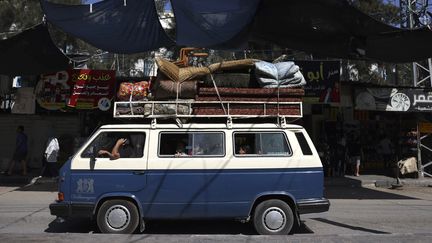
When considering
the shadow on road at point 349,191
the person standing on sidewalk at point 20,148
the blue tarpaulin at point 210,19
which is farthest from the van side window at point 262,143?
the person standing on sidewalk at point 20,148

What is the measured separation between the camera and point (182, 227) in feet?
29.3

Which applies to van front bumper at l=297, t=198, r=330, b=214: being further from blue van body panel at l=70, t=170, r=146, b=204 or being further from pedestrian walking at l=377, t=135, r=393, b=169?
pedestrian walking at l=377, t=135, r=393, b=169

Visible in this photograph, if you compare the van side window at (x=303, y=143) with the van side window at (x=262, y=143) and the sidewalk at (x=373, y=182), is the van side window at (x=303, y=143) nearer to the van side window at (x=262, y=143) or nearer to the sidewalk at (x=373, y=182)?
the van side window at (x=262, y=143)

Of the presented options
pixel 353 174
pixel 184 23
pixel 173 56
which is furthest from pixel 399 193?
pixel 173 56

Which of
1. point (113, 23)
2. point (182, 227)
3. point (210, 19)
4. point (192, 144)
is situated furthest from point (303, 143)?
point (113, 23)

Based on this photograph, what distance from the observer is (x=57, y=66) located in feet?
52.5

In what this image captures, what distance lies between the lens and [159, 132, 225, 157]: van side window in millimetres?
8016

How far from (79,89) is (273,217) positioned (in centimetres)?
1136

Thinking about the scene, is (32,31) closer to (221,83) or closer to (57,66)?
(57,66)

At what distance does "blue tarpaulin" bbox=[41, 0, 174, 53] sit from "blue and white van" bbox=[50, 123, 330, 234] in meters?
6.06

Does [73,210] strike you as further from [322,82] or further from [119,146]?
[322,82]

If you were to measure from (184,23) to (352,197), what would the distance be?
6892 mm

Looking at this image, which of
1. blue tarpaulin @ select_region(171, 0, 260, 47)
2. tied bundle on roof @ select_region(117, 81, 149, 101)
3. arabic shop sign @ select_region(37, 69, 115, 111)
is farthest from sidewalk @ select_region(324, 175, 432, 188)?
tied bundle on roof @ select_region(117, 81, 149, 101)

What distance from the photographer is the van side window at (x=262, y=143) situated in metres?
8.05
